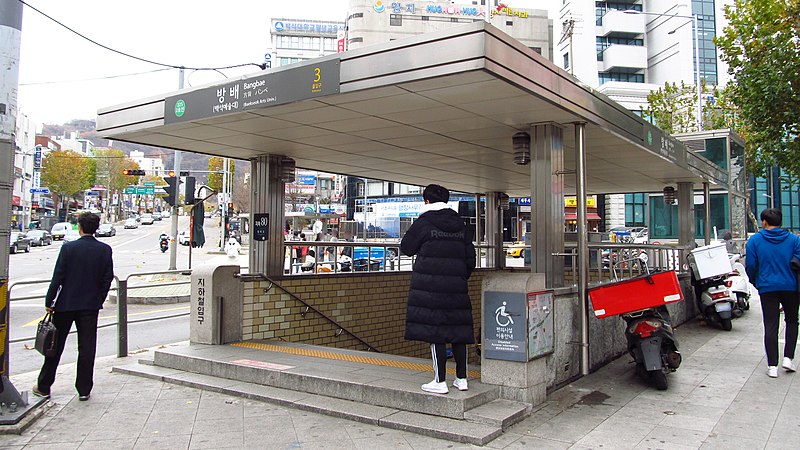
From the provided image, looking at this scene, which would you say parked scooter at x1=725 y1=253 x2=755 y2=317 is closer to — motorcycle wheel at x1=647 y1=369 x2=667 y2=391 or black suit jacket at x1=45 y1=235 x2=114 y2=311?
motorcycle wheel at x1=647 y1=369 x2=667 y2=391

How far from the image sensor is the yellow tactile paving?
19.2 feet

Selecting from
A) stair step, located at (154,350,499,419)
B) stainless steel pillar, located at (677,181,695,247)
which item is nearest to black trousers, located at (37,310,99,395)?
stair step, located at (154,350,499,419)

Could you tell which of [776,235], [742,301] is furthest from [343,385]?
[742,301]

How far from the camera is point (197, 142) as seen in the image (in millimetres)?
7410

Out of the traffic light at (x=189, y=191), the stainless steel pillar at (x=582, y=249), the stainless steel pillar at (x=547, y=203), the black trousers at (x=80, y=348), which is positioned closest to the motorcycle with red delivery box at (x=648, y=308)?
the stainless steel pillar at (x=582, y=249)

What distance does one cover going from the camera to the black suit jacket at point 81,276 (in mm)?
5344

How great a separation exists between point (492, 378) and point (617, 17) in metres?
53.7

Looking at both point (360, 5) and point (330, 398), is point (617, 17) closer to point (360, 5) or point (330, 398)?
point (360, 5)

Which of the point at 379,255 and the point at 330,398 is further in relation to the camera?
the point at 379,255

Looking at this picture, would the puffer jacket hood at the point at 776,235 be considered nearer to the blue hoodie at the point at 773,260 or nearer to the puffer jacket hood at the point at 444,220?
the blue hoodie at the point at 773,260

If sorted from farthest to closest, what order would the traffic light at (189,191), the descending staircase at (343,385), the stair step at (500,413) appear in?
1. the traffic light at (189,191)
2. the descending staircase at (343,385)
3. the stair step at (500,413)

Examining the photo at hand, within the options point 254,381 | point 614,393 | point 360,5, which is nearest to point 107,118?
point 254,381

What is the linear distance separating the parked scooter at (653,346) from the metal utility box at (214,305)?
4774 mm

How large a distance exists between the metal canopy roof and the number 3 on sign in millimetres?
81
